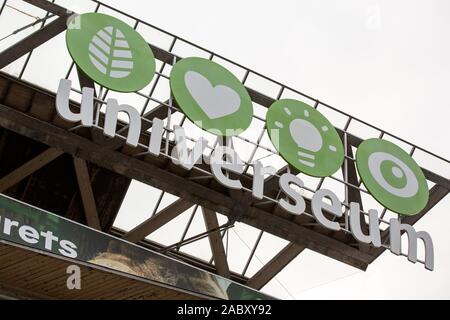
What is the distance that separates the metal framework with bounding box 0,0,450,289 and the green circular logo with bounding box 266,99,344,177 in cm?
54

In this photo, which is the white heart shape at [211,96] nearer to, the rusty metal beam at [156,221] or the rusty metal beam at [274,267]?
the rusty metal beam at [156,221]

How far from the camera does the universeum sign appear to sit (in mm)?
22797

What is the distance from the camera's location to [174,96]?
23.8 m

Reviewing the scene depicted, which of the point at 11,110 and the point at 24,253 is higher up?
the point at 11,110

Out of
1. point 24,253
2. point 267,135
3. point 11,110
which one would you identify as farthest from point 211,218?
point 24,253

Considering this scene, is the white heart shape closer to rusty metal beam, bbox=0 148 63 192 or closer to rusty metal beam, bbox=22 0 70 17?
rusty metal beam, bbox=22 0 70 17

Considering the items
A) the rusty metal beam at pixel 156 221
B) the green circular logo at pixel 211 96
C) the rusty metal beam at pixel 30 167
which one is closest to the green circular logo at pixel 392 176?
the green circular logo at pixel 211 96

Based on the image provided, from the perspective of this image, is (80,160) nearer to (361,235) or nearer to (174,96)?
(174,96)

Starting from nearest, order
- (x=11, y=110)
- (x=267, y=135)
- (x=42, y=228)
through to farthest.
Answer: (x=42, y=228)
(x=11, y=110)
(x=267, y=135)

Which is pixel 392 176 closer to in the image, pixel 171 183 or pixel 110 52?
pixel 171 183

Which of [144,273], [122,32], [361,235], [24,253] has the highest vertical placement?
[122,32]

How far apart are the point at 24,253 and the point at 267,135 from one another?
12.0 metres

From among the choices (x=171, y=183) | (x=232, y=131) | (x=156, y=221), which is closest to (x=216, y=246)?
(x=156, y=221)

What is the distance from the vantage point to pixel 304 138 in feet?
84.4
